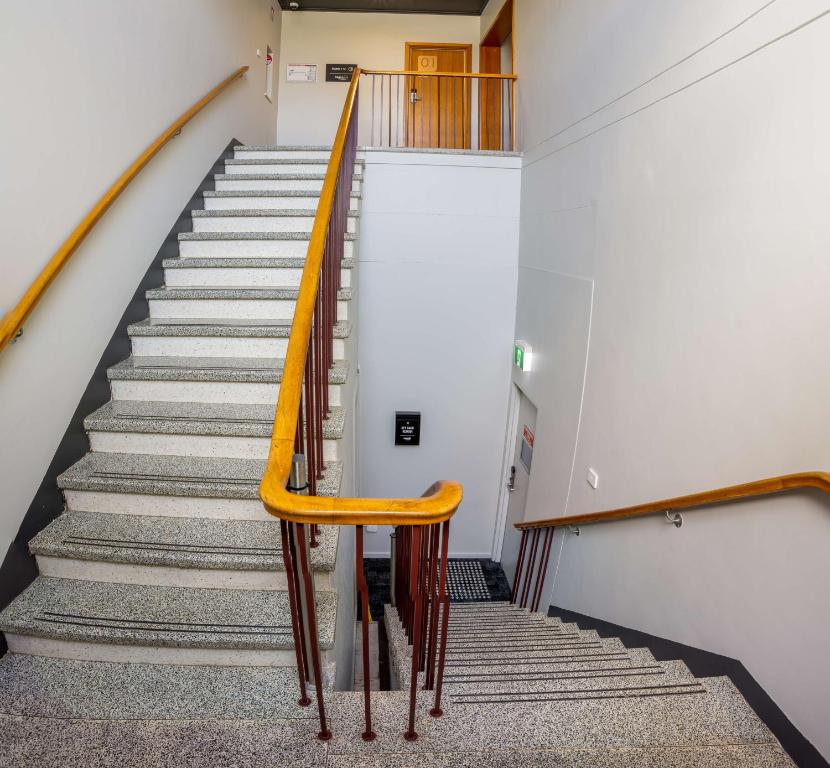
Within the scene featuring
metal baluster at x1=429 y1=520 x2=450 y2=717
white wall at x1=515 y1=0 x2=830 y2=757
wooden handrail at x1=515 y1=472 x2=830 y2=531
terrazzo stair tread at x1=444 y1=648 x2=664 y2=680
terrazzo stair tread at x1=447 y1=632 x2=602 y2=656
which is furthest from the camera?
terrazzo stair tread at x1=447 y1=632 x2=602 y2=656

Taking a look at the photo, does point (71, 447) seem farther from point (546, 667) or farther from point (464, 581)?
point (464, 581)

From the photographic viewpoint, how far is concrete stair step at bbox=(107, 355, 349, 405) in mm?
2863

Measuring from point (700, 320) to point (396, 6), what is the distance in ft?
21.0

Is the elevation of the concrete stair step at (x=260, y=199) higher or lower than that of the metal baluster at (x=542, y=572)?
higher

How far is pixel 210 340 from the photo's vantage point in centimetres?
315

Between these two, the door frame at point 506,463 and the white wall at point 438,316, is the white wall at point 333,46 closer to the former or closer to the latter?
the white wall at point 438,316

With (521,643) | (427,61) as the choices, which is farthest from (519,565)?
(427,61)

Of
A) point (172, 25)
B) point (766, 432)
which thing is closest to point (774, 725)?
point (766, 432)

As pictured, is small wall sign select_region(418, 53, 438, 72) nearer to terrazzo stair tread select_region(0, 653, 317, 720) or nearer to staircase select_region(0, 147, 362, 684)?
staircase select_region(0, 147, 362, 684)

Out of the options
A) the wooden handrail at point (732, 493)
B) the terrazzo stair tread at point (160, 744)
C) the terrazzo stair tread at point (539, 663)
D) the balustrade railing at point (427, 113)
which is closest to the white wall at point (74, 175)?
the terrazzo stair tread at point (160, 744)

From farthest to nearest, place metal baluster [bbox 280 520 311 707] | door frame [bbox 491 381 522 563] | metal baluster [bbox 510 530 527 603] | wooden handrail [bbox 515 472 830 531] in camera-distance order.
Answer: door frame [bbox 491 381 522 563] < metal baluster [bbox 510 530 527 603] < wooden handrail [bbox 515 472 830 531] < metal baluster [bbox 280 520 311 707]

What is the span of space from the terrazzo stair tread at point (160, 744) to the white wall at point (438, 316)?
3642mm

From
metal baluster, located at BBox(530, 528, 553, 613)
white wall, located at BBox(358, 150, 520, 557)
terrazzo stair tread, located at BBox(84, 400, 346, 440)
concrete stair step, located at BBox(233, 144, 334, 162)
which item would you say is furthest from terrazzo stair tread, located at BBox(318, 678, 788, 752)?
concrete stair step, located at BBox(233, 144, 334, 162)

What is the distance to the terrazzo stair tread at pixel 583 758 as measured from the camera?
1.46 metres
